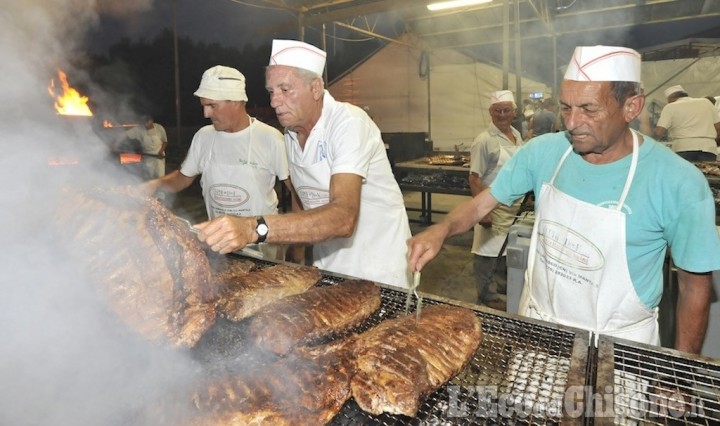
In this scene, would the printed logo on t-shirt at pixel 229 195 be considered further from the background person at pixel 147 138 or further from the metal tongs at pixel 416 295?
the background person at pixel 147 138

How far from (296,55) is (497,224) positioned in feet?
13.5

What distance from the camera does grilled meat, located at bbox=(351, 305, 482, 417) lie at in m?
1.80

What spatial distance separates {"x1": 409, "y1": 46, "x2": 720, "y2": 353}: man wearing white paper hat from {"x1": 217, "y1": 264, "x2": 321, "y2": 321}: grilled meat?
0.72 metres

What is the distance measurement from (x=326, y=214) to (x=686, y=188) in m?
1.95

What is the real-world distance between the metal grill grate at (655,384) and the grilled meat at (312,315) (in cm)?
118

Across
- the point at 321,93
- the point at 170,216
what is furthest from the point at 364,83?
the point at 170,216

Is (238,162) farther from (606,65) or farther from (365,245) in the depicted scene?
(606,65)

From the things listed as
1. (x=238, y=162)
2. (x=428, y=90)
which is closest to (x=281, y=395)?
(x=238, y=162)

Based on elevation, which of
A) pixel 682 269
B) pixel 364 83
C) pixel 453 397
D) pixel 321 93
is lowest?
pixel 453 397

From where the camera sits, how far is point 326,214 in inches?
109

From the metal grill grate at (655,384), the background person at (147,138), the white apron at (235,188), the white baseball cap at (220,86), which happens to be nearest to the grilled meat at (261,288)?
the metal grill grate at (655,384)

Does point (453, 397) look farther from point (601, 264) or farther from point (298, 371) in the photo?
point (601, 264)

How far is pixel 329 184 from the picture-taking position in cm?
330

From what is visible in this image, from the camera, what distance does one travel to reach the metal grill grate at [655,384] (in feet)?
5.45
